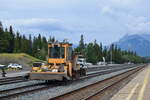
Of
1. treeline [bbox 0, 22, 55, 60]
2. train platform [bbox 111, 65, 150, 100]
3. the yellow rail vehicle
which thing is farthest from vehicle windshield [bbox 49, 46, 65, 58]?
treeline [bbox 0, 22, 55, 60]

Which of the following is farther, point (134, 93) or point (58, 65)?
point (58, 65)

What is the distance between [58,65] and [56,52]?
126 centimetres

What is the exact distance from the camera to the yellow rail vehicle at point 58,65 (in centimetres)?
2395

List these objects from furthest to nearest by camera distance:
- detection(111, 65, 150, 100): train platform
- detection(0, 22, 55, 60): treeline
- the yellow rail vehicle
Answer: detection(0, 22, 55, 60): treeline < the yellow rail vehicle < detection(111, 65, 150, 100): train platform

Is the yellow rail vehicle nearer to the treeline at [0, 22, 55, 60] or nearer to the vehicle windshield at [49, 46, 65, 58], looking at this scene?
the vehicle windshield at [49, 46, 65, 58]

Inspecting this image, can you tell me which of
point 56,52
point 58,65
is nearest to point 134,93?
point 58,65

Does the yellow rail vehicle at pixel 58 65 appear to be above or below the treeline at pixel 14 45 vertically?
below

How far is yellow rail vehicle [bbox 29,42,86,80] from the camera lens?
2395cm

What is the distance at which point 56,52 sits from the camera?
87.1ft

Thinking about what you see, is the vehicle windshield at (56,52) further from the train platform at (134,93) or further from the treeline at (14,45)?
the treeline at (14,45)

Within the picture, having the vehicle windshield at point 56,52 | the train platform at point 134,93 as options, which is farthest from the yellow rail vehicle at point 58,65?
the train platform at point 134,93

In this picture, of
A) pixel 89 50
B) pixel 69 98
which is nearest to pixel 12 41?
pixel 89 50

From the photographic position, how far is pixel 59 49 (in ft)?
86.8

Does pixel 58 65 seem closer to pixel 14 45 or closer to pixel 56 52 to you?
pixel 56 52
